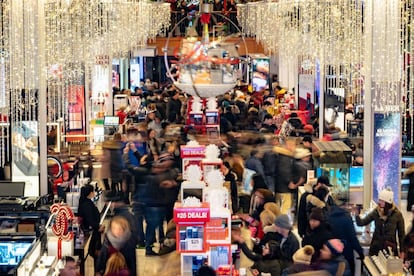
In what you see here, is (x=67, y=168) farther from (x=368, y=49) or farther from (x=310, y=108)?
(x=310, y=108)

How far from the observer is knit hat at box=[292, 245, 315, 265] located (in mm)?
7723

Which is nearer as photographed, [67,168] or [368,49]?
[368,49]

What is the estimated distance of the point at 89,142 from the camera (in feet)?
63.6

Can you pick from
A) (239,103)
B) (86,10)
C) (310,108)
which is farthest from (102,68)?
(86,10)

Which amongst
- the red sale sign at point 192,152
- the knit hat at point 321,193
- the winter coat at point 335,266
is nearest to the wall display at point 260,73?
the red sale sign at point 192,152

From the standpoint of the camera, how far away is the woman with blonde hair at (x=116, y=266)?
8.20m

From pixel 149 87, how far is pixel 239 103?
6.19 meters

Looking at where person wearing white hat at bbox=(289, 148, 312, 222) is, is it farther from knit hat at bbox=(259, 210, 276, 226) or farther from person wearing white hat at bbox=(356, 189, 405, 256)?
knit hat at bbox=(259, 210, 276, 226)

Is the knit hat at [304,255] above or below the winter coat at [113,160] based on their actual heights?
below

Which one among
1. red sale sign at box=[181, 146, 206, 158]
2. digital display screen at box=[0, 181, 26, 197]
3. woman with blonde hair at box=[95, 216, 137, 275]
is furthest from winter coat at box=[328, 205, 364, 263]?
red sale sign at box=[181, 146, 206, 158]

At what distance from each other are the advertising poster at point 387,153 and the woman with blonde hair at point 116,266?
414 cm

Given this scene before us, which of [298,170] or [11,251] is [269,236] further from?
[298,170]

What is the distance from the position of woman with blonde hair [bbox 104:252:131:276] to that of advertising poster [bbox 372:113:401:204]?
414cm

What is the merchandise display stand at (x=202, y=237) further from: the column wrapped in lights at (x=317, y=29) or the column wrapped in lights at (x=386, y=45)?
the column wrapped in lights at (x=317, y=29)
